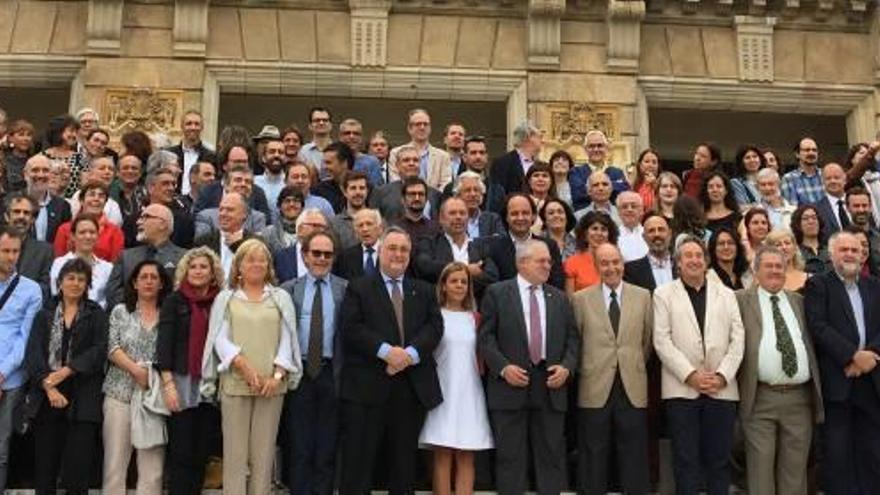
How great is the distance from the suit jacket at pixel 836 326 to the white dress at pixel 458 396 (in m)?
2.36

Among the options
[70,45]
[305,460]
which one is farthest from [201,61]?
[305,460]

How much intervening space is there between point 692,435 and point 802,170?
456 cm

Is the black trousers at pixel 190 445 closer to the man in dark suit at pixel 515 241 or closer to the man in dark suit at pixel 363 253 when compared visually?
the man in dark suit at pixel 363 253

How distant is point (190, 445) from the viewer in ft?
22.0

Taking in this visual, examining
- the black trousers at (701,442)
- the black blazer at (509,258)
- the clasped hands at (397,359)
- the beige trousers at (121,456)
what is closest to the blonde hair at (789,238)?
the black trousers at (701,442)

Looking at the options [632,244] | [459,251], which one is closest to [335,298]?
[459,251]

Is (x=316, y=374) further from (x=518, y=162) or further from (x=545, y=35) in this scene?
(x=545, y=35)

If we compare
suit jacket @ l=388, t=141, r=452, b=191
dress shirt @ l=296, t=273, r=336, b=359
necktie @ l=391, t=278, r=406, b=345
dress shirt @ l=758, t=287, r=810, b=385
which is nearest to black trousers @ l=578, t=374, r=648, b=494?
dress shirt @ l=758, t=287, r=810, b=385

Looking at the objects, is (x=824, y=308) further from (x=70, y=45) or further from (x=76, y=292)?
(x=70, y=45)

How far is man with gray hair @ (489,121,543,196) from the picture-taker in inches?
385

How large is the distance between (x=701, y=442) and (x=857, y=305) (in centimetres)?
152

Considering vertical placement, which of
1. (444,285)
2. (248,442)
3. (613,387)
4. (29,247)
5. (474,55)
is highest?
(474,55)

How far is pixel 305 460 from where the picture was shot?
6.77 m

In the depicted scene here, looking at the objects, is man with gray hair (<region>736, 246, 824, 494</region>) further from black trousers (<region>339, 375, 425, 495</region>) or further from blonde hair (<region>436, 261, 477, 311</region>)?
black trousers (<region>339, 375, 425, 495</region>)
